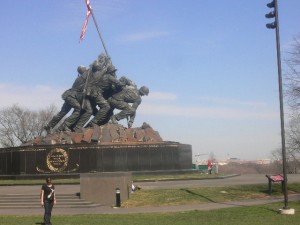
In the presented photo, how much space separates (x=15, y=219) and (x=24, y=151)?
16515 mm

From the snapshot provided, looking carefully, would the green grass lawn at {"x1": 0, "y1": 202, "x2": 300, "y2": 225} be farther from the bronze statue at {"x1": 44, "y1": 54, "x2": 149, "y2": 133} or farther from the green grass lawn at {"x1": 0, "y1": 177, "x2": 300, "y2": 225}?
the bronze statue at {"x1": 44, "y1": 54, "x2": 149, "y2": 133}

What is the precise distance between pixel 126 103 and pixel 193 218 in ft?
69.2

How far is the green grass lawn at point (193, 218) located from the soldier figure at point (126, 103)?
18465mm

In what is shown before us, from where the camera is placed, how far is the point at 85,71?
115 ft

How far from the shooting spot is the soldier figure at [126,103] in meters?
34.4

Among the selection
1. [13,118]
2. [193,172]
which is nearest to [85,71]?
[193,172]

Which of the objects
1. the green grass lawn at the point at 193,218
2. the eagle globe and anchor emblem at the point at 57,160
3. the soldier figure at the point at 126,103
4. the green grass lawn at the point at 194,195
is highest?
the soldier figure at the point at 126,103

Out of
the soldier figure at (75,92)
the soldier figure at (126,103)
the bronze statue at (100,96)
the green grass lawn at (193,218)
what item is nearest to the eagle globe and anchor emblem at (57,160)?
the bronze statue at (100,96)

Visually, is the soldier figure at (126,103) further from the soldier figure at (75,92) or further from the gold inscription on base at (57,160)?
the gold inscription on base at (57,160)

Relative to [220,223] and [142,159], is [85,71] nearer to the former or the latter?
[142,159]

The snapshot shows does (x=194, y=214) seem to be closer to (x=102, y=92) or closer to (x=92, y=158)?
(x=92, y=158)

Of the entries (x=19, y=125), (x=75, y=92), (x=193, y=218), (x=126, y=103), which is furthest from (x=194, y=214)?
(x=19, y=125)

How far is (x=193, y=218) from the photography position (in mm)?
14172

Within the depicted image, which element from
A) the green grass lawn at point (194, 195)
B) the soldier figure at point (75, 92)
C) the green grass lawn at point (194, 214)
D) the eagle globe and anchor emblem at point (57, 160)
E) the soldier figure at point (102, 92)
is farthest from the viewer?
the soldier figure at point (75, 92)
